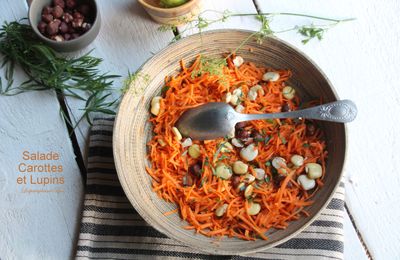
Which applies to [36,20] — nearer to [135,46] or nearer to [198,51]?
[135,46]

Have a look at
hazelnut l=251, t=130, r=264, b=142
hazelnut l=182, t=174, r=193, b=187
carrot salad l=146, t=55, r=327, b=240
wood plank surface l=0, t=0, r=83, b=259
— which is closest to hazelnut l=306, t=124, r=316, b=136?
carrot salad l=146, t=55, r=327, b=240

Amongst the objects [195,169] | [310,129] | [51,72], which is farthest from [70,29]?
[310,129]

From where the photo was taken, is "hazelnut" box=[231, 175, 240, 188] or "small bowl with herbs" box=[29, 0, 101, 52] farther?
"small bowl with herbs" box=[29, 0, 101, 52]

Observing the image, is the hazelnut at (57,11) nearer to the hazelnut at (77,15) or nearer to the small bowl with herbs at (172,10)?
the hazelnut at (77,15)

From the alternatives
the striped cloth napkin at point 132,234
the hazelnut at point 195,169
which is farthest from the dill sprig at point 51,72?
the hazelnut at point 195,169

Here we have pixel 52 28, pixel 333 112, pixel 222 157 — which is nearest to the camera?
pixel 333 112

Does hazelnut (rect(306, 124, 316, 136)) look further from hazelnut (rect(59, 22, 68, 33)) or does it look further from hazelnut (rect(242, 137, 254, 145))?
hazelnut (rect(59, 22, 68, 33))

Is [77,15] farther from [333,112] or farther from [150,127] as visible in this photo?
[333,112]
